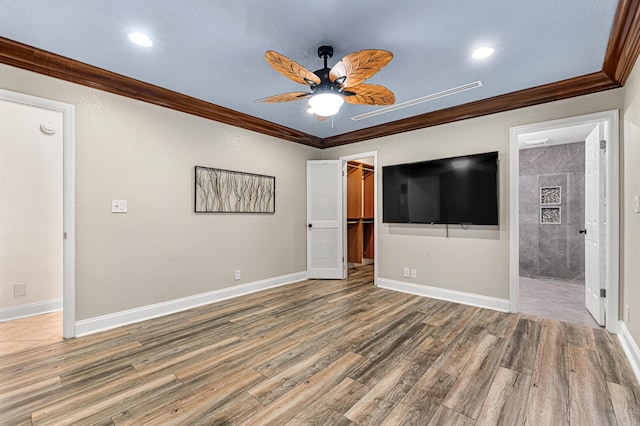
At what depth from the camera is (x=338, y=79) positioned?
2232mm

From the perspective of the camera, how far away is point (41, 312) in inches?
133

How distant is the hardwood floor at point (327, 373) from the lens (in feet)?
5.51

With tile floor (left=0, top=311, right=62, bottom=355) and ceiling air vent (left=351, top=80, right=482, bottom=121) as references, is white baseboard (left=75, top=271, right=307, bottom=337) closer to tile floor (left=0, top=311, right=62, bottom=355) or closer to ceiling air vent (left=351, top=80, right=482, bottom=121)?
tile floor (left=0, top=311, right=62, bottom=355)

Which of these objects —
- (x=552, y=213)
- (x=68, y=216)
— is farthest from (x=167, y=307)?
(x=552, y=213)

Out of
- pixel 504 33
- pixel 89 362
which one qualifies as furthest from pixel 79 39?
pixel 504 33

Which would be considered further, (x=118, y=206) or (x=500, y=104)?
(x=500, y=104)

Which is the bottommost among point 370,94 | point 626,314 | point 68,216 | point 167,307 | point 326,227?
point 167,307

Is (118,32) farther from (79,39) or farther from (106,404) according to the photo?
(106,404)

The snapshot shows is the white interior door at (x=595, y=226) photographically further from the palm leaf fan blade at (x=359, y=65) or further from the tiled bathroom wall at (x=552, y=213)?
the palm leaf fan blade at (x=359, y=65)

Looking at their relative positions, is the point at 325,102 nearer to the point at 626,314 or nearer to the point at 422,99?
the point at 422,99

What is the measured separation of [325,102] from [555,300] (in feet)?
13.3

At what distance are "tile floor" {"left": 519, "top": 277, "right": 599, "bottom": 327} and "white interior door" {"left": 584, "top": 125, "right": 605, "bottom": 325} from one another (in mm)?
141

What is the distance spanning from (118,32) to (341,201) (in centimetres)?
358

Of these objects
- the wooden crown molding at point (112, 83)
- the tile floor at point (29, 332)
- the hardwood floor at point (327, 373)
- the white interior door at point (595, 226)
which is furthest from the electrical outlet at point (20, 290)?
the white interior door at point (595, 226)
